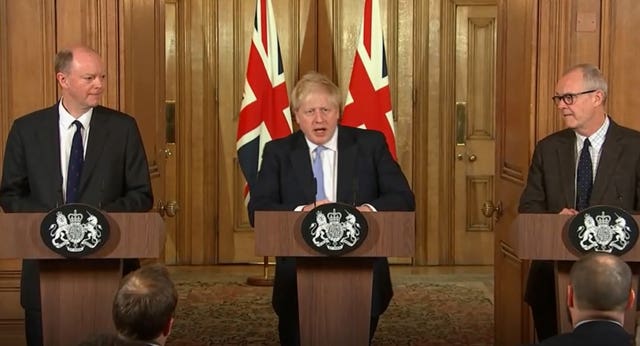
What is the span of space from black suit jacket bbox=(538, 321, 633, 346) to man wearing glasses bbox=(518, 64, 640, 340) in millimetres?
1682

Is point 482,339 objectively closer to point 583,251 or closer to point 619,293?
point 583,251

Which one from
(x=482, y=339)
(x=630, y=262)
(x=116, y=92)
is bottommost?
(x=482, y=339)

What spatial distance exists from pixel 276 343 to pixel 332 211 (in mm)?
2912

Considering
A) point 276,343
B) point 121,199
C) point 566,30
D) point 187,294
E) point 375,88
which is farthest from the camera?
point 187,294

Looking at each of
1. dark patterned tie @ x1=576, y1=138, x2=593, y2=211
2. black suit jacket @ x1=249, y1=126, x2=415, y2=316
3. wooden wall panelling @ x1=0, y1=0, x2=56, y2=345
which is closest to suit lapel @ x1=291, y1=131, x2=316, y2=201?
black suit jacket @ x1=249, y1=126, x2=415, y2=316

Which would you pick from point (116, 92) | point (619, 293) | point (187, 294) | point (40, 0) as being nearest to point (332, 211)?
point (619, 293)

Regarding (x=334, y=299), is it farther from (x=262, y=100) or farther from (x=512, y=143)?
(x=262, y=100)

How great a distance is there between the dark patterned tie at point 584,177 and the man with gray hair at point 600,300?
1.62 meters

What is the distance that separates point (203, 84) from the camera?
9031 millimetres

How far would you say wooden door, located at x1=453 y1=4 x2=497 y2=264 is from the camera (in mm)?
9117

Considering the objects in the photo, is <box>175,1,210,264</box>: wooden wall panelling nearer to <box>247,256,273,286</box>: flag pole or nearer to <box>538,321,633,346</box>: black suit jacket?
<box>247,256,273,286</box>: flag pole

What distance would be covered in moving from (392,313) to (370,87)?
1.48m

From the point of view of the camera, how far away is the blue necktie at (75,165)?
168 inches

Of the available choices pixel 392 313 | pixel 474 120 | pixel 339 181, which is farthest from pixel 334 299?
pixel 474 120
